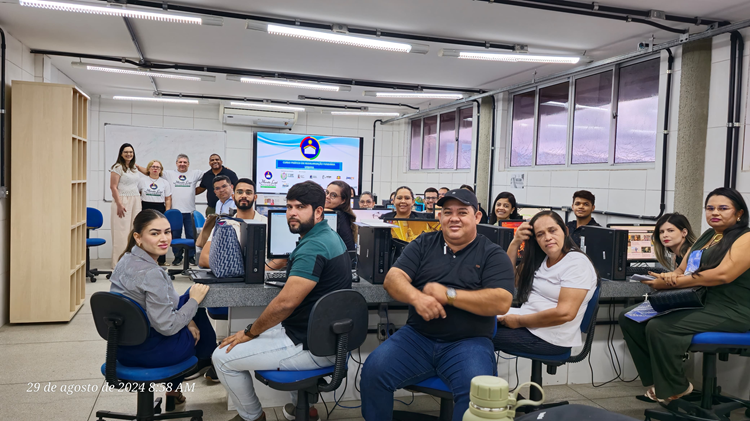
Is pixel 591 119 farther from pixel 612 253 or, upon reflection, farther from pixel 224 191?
pixel 224 191

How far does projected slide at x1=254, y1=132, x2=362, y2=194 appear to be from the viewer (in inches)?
409

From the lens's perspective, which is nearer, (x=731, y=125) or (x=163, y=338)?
(x=163, y=338)

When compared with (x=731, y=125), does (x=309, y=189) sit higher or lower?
lower

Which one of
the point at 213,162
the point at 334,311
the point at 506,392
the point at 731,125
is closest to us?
the point at 506,392

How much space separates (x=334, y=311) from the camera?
7.59ft

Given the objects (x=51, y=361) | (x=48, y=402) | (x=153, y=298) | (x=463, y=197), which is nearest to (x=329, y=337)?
(x=153, y=298)

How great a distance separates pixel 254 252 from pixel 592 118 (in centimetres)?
492

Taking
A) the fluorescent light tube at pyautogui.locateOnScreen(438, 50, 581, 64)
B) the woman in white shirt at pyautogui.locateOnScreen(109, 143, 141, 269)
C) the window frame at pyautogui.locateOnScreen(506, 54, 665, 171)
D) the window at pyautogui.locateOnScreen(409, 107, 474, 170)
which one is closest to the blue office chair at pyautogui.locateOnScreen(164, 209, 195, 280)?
the woman in white shirt at pyautogui.locateOnScreen(109, 143, 141, 269)

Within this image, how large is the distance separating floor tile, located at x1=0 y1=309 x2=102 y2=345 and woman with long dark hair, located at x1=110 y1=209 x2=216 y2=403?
2395 mm

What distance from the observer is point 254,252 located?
2.91m

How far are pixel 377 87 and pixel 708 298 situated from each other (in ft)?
18.6

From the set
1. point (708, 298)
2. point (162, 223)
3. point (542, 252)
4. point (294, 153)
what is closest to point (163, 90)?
point (294, 153)

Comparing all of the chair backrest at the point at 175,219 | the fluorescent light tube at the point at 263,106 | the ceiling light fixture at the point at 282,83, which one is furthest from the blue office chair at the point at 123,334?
the fluorescent light tube at the point at 263,106

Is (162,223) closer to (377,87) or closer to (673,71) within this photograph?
(673,71)
